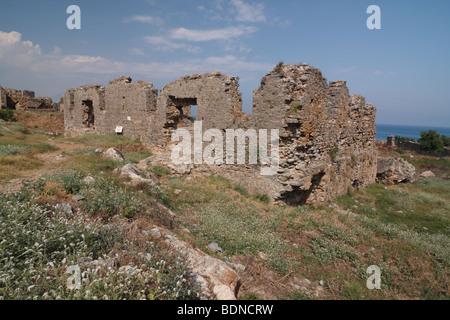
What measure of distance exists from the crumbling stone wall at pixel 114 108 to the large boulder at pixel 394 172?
15839mm

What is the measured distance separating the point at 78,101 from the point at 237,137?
1620 centimetres

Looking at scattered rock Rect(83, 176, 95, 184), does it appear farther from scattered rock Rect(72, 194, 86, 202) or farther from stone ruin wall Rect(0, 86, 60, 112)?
stone ruin wall Rect(0, 86, 60, 112)

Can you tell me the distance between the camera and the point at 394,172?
16.3 metres

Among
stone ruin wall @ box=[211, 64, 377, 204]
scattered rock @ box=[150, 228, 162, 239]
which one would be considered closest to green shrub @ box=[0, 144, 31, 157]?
scattered rock @ box=[150, 228, 162, 239]

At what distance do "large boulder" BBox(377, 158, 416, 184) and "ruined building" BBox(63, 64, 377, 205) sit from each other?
104cm

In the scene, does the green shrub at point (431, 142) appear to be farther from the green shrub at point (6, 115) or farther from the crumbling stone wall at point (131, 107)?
the green shrub at point (6, 115)

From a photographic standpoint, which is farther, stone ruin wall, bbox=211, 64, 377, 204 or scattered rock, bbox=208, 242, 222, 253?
stone ruin wall, bbox=211, 64, 377, 204

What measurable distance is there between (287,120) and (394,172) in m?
12.4

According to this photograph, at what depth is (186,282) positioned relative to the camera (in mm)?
3184

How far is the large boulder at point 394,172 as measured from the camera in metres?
16.3

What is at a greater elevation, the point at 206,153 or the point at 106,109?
the point at 106,109

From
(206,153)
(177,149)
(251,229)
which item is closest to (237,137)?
(206,153)

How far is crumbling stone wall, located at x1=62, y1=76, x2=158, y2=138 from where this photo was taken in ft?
46.4
